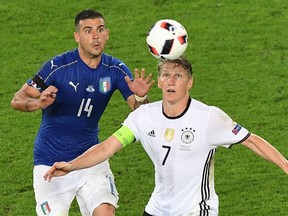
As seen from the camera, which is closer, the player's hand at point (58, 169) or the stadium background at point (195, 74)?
the player's hand at point (58, 169)

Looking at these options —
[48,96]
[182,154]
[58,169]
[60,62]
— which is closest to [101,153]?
[58,169]

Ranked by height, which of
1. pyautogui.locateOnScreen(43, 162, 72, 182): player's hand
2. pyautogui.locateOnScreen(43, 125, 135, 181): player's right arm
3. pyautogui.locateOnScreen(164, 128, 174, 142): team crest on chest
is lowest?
pyautogui.locateOnScreen(43, 162, 72, 182): player's hand

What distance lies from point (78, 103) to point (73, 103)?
0.18 ft

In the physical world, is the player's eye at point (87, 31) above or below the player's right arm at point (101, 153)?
above

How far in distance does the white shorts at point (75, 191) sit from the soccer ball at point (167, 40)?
61.3 inches

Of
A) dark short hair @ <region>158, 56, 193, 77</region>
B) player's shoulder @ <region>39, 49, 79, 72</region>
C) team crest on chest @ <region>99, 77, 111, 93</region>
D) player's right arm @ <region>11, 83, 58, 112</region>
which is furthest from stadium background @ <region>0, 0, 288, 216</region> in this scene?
dark short hair @ <region>158, 56, 193, 77</region>

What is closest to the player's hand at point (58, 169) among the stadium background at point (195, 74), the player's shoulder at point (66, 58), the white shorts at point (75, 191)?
the white shorts at point (75, 191)

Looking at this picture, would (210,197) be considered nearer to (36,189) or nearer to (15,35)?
(36,189)

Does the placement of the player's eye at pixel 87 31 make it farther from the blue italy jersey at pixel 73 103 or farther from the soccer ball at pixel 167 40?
the soccer ball at pixel 167 40

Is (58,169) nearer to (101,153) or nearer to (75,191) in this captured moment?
(101,153)

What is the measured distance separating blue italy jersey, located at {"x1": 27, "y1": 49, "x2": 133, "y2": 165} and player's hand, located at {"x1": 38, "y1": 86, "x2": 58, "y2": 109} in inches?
23.9

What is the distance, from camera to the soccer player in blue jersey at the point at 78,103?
11977 millimetres

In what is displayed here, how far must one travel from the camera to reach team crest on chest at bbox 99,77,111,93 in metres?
12.2

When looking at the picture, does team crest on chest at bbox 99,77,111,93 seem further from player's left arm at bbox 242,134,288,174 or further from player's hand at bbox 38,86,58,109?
player's left arm at bbox 242,134,288,174
